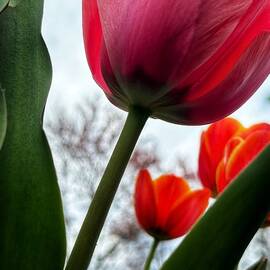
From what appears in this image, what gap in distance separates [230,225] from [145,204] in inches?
6.6

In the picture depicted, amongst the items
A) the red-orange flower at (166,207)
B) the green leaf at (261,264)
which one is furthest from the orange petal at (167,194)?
the green leaf at (261,264)

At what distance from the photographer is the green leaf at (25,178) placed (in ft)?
0.69

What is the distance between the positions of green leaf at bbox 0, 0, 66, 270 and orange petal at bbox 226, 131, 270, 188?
0.29 feet

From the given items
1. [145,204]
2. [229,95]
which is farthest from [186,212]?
[229,95]

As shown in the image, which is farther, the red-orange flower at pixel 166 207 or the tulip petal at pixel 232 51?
the red-orange flower at pixel 166 207

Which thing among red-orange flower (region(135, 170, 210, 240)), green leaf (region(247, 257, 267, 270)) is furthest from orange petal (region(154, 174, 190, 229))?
green leaf (region(247, 257, 267, 270))

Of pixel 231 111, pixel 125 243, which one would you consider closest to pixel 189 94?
pixel 231 111

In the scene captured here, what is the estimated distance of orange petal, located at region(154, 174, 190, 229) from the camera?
14.2 inches

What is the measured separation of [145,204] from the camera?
36cm

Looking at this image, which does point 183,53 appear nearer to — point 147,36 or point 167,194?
point 147,36

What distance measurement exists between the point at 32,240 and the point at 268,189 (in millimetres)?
89

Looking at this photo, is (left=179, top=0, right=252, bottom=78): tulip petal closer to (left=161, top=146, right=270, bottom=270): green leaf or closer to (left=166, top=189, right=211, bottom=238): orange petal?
(left=161, top=146, right=270, bottom=270): green leaf

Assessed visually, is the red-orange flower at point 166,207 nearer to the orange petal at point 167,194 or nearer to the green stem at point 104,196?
the orange petal at point 167,194

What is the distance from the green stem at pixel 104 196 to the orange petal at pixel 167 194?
0.15m
